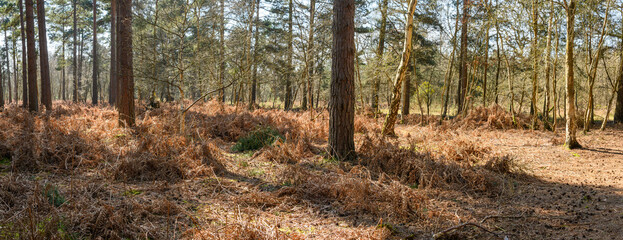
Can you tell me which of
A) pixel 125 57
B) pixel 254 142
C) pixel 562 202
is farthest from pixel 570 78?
pixel 125 57

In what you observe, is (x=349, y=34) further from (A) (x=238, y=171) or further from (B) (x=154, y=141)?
(B) (x=154, y=141)

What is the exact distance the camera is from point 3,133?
650 centimetres

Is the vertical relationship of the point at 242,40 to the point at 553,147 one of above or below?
above

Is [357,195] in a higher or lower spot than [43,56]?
lower

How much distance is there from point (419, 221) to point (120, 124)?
9.27 meters

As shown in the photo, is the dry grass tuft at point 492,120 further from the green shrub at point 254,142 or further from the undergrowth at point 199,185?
the green shrub at point 254,142

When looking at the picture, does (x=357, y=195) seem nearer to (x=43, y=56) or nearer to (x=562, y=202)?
(x=562, y=202)

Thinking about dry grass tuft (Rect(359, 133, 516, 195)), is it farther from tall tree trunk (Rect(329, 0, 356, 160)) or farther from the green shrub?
the green shrub

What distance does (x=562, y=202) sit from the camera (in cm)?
433

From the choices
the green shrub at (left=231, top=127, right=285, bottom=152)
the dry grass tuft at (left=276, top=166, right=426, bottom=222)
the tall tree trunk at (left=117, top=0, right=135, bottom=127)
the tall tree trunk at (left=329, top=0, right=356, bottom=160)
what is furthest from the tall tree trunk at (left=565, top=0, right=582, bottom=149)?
the tall tree trunk at (left=117, top=0, right=135, bottom=127)

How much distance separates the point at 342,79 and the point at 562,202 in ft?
12.9

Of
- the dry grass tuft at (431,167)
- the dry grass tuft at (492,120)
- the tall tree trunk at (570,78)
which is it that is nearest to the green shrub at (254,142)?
the dry grass tuft at (431,167)

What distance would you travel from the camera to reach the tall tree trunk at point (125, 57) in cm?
875

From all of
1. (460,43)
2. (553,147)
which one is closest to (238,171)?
(553,147)
